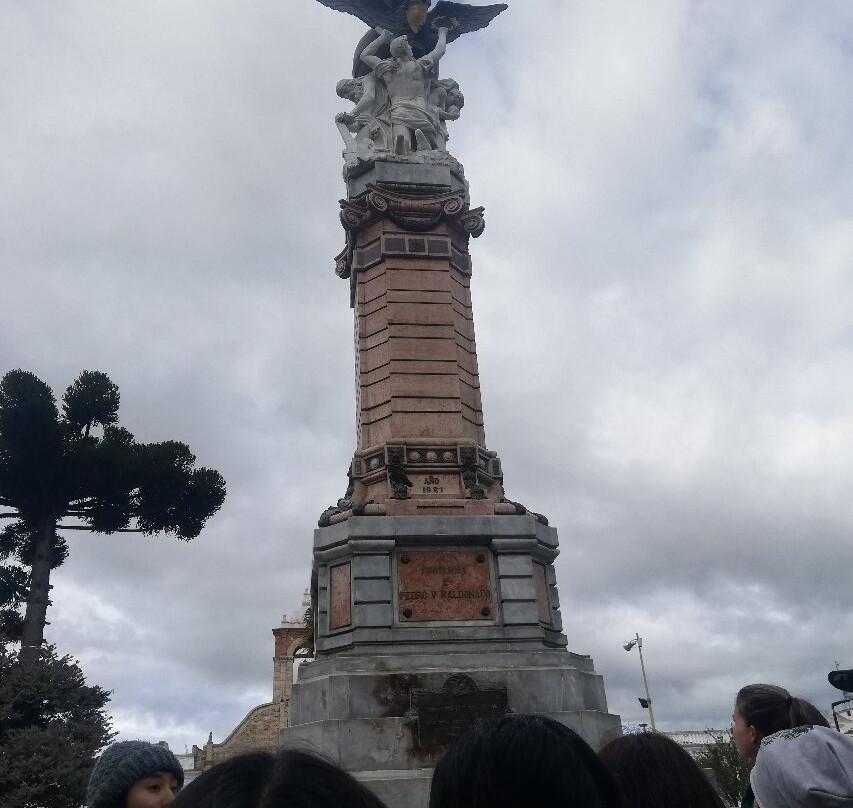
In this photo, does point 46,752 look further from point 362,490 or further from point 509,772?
point 509,772

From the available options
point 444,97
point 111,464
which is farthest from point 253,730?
point 444,97

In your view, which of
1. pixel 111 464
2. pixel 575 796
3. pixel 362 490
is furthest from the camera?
pixel 111 464

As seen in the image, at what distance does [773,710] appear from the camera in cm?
388

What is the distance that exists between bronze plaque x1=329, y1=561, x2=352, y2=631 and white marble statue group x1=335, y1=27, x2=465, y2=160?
860 cm

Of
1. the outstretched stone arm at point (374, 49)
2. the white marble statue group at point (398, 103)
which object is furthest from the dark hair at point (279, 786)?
the outstretched stone arm at point (374, 49)

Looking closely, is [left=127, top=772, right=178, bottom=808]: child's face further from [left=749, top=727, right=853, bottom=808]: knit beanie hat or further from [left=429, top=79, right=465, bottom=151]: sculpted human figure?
[left=429, top=79, right=465, bottom=151]: sculpted human figure

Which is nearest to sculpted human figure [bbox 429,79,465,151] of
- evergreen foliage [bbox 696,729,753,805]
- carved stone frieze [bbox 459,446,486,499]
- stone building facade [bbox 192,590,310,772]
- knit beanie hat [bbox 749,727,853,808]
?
carved stone frieze [bbox 459,446,486,499]

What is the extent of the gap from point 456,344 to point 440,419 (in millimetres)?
1532

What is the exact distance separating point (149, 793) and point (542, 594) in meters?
9.44

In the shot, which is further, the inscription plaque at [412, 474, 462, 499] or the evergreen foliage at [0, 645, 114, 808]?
the evergreen foliage at [0, 645, 114, 808]

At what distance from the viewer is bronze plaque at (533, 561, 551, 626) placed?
12.2 m

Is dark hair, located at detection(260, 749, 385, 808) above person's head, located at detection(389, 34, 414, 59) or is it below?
below

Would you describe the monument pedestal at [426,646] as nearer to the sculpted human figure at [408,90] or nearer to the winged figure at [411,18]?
the sculpted human figure at [408,90]

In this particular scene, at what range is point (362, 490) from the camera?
513 inches
